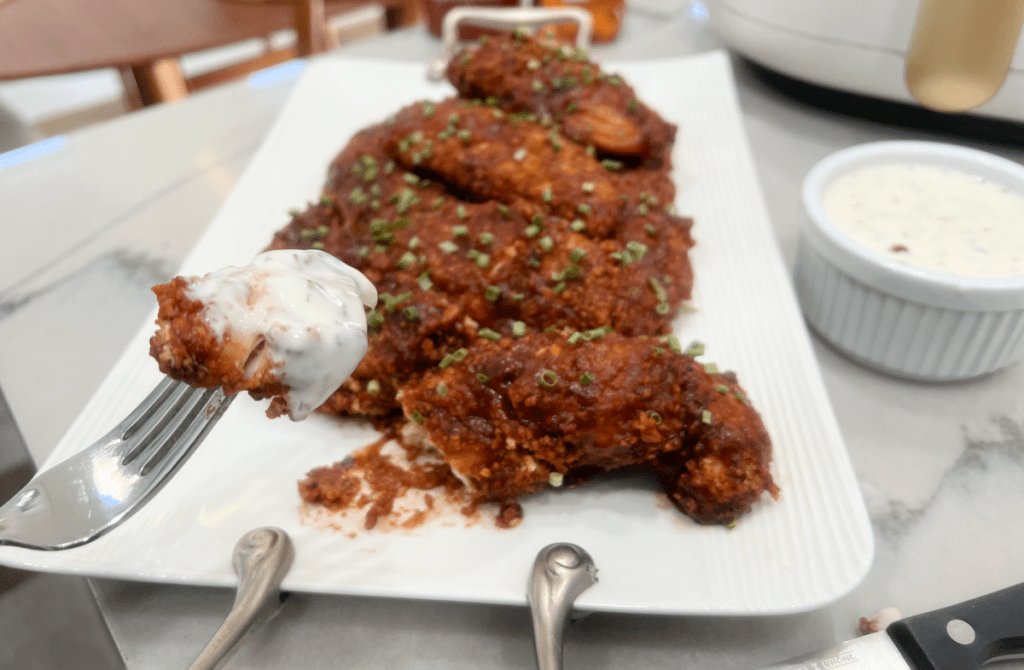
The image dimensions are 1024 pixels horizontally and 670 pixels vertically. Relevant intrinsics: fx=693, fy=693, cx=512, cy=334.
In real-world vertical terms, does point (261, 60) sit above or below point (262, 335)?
below

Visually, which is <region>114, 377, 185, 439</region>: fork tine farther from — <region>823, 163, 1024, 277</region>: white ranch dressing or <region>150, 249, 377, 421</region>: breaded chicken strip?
<region>823, 163, 1024, 277</region>: white ranch dressing

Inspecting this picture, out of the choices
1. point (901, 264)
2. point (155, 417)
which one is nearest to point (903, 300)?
point (901, 264)

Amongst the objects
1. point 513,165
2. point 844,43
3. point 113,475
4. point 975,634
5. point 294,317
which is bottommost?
point 975,634

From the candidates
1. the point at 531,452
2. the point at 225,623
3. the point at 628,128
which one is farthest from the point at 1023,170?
the point at 225,623

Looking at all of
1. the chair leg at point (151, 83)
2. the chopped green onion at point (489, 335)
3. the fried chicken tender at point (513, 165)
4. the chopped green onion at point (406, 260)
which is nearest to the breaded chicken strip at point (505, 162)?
the fried chicken tender at point (513, 165)

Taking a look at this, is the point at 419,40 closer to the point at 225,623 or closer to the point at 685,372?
the point at 685,372

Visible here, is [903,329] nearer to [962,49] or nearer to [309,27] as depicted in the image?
[962,49]

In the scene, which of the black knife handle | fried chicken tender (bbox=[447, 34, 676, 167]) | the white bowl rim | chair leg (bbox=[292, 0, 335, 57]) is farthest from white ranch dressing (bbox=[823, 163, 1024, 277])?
chair leg (bbox=[292, 0, 335, 57])

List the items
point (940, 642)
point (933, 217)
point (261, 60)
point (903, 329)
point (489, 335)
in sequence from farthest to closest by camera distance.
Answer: point (261, 60) → point (933, 217) → point (903, 329) → point (489, 335) → point (940, 642)
